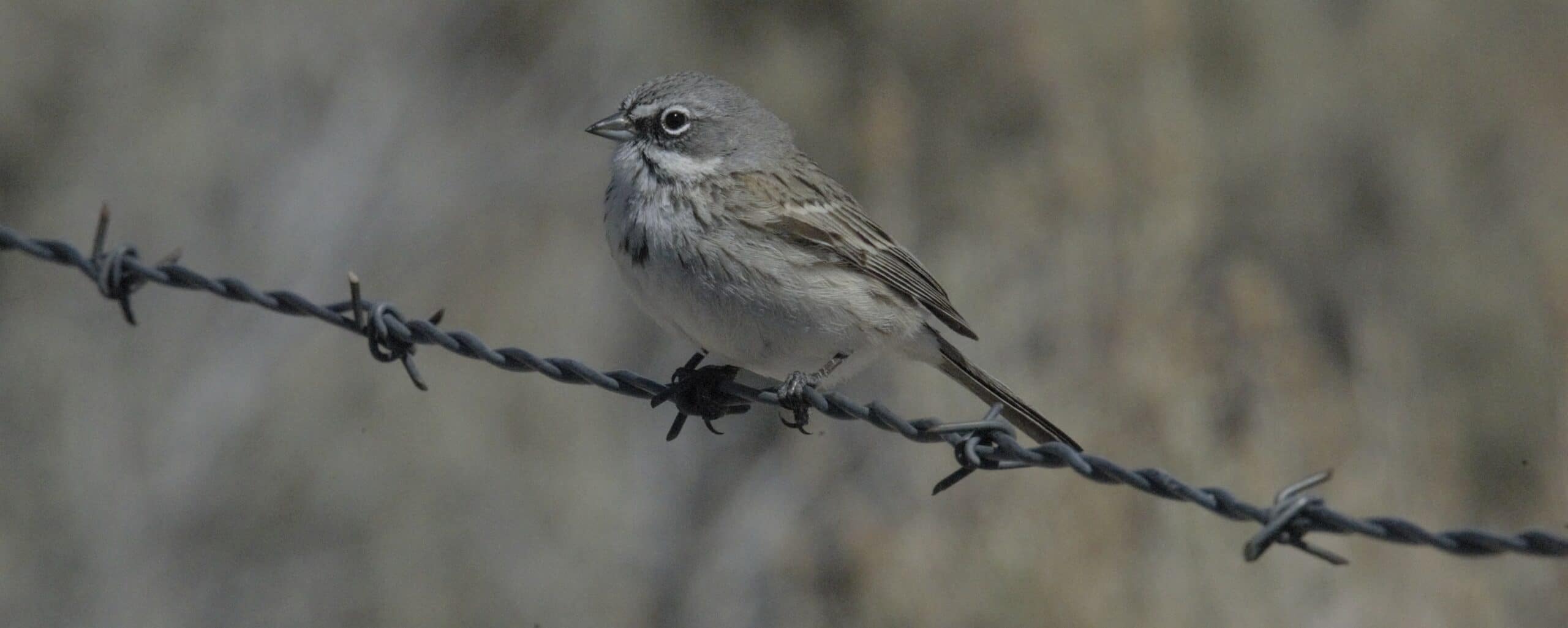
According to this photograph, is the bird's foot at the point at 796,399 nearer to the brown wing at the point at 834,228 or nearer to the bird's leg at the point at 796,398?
the bird's leg at the point at 796,398

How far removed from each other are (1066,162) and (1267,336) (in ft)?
5.36

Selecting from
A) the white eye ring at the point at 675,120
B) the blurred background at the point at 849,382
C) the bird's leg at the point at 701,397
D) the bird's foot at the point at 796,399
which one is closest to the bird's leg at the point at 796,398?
the bird's foot at the point at 796,399

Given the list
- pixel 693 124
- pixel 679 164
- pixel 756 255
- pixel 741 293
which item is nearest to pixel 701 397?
pixel 741 293

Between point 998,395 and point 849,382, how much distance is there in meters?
3.67

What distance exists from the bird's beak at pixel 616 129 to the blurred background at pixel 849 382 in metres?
3.57

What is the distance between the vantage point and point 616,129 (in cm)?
575

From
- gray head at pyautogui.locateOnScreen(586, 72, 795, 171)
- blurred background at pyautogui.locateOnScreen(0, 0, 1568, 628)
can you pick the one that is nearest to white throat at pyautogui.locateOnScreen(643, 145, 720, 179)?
gray head at pyautogui.locateOnScreen(586, 72, 795, 171)

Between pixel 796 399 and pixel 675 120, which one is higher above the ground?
pixel 675 120

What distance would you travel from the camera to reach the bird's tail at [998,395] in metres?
5.11

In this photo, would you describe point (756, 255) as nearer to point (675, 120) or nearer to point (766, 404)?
point (766, 404)

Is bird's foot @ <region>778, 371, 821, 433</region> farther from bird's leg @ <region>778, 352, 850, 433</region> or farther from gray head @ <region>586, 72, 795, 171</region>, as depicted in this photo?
gray head @ <region>586, 72, 795, 171</region>

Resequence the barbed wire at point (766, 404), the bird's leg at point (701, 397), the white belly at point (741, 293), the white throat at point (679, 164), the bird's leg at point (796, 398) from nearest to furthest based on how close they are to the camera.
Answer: the barbed wire at point (766, 404)
the bird's leg at point (796, 398)
the bird's leg at point (701, 397)
the white belly at point (741, 293)
the white throat at point (679, 164)

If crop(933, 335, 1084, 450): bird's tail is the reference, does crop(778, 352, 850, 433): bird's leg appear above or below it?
above

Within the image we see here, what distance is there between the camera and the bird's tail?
5.11m
